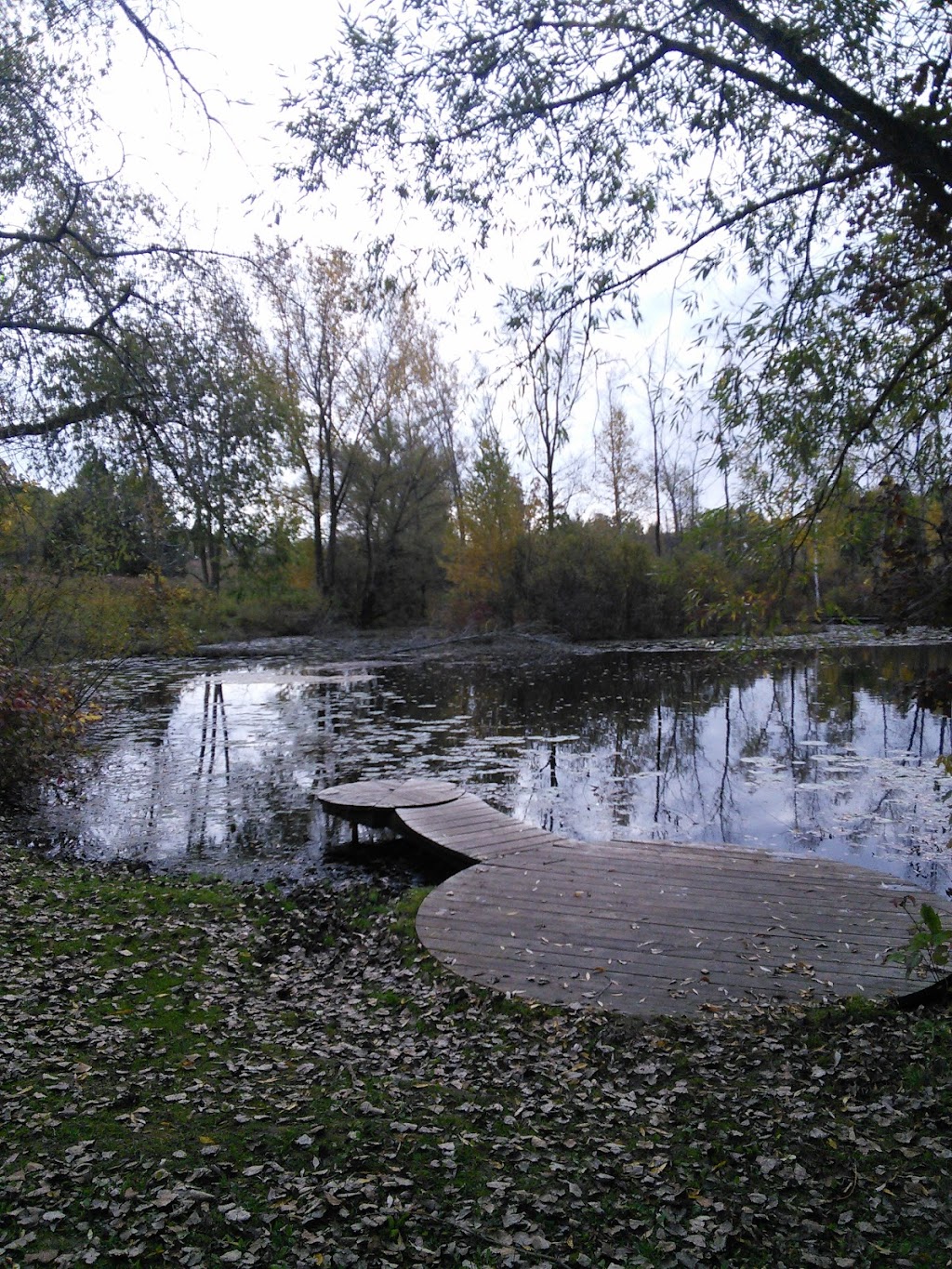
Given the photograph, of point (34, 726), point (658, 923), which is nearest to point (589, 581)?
point (34, 726)

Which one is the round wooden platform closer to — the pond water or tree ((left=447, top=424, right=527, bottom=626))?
the pond water

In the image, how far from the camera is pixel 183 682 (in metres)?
22.1

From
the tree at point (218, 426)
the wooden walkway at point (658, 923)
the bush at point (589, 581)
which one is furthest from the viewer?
the bush at point (589, 581)

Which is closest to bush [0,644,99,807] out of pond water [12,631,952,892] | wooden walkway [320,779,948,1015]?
pond water [12,631,952,892]

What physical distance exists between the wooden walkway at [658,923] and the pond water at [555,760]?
121cm

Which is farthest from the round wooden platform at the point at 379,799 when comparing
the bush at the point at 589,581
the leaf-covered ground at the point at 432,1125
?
the bush at the point at 589,581

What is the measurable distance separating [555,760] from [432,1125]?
867cm

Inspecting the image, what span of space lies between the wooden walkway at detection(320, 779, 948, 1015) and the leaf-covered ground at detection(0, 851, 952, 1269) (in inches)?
9.5

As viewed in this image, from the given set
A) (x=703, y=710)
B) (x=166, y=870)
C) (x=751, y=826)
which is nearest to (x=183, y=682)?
(x=703, y=710)

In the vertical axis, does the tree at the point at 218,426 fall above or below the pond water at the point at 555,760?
above

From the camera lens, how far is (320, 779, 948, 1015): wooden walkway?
4.74m

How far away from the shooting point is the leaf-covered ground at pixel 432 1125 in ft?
9.04

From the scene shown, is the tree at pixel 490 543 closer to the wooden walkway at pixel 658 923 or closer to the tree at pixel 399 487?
the tree at pixel 399 487

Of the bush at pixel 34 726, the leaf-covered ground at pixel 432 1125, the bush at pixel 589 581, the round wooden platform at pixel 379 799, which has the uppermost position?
the bush at pixel 589 581
